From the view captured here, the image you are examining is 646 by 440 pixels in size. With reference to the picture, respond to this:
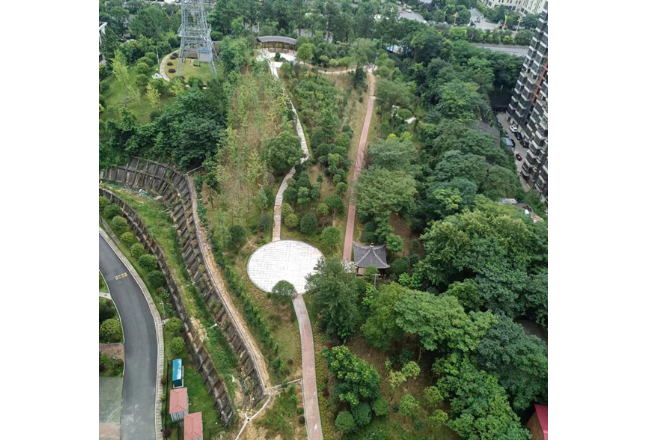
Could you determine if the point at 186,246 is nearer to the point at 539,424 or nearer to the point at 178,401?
the point at 178,401

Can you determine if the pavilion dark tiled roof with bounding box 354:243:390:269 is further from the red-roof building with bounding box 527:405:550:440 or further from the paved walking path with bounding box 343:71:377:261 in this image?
the red-roof building with bounding box 527:405:550:440

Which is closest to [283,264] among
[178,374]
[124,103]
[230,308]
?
[230,308]

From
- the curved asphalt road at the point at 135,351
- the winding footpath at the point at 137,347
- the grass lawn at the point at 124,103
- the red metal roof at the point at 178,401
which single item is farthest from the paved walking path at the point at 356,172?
the grass lawn at the point at 124,103

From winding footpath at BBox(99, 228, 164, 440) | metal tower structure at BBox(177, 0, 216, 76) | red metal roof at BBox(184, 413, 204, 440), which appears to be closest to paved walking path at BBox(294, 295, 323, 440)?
red metal roof at BBox(184, 413, 204, 440)

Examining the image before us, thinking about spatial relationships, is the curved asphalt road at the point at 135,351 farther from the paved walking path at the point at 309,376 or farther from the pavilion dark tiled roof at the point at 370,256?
the pavilion dark tiled roof at the point at 370,256

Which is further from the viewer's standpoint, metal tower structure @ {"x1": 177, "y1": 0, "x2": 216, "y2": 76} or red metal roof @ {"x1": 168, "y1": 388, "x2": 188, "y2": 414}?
metal tower structure @ {"x1": 177, "y1": 0, "x2": 216, "y2": 76}

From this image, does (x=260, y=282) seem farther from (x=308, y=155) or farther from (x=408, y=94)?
(x=408, y=94)
